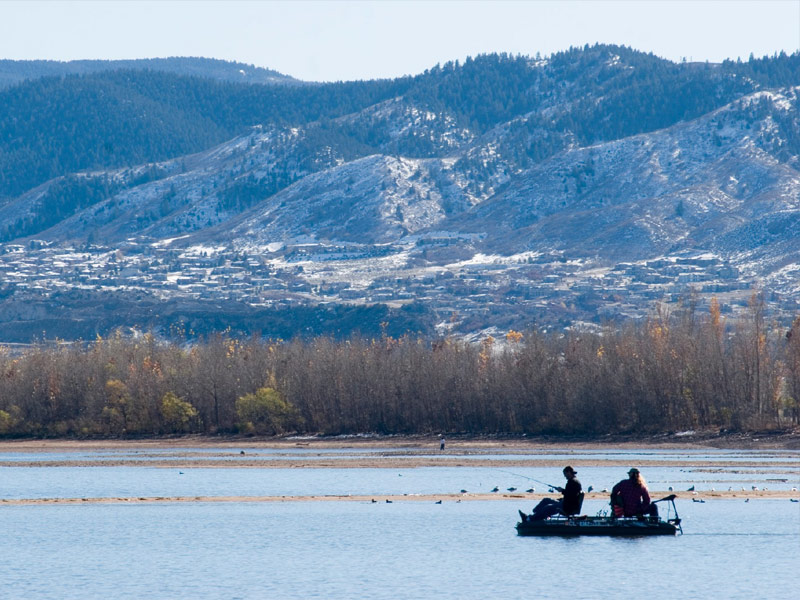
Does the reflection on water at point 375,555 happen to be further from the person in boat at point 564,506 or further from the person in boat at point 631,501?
the person in boat at point 631,501

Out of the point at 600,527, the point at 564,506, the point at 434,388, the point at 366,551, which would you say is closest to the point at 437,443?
the point at 434,388

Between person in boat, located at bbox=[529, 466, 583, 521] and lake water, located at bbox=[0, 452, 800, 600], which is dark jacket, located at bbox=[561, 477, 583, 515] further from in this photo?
lake water, located at bbox=[0, 452, 800, 600]

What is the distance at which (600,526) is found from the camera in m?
50.1

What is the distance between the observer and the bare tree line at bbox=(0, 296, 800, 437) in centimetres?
10912

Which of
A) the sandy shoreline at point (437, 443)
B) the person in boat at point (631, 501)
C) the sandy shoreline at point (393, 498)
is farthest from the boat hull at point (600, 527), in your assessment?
the sandy shoreline at point (437, 443)

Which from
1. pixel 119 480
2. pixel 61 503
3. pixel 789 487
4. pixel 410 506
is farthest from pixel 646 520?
pixel 119 480

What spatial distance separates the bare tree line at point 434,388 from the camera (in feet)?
358

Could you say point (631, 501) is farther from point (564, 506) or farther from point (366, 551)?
point (366, 551)

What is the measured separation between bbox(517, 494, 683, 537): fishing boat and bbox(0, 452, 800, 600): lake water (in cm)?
44

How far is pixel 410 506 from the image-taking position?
61.2 metres

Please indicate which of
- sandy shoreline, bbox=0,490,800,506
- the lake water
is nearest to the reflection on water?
the lake water

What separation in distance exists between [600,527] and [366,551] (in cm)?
827

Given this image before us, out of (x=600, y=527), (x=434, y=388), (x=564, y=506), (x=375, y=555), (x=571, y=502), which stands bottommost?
(x=375, y=555)

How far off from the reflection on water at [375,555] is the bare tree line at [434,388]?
4864 centimetres
